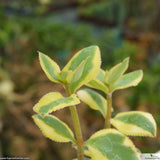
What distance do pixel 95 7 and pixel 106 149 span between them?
3.98 m

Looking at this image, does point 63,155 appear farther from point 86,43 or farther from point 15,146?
point 86,43

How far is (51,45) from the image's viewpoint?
246cm

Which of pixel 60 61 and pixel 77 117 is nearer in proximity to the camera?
pixel 77 117

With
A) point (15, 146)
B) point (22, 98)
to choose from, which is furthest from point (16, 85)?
point (15, 146)

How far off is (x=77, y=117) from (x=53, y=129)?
0.03 metres

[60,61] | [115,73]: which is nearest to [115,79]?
[115,73]

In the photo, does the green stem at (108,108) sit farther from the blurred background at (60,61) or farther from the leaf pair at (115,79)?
the blurred background at (60,61)

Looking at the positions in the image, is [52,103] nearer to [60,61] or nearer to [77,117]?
[77,117]

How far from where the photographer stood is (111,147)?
245mm

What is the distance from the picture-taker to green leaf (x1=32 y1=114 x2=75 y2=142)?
0.85 ft

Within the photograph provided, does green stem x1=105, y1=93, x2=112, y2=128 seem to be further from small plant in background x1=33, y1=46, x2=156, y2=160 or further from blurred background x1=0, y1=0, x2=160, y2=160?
blurred background x1=0, y1=0, x2=160, y2=160

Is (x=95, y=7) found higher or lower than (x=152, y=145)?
higher

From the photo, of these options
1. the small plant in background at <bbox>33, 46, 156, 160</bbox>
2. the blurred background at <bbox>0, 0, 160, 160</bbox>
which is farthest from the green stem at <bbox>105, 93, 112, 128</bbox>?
the blurred background at <bbox>0, 0, 160, 160</bbox>

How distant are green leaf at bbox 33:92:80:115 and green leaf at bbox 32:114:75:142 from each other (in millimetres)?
30
